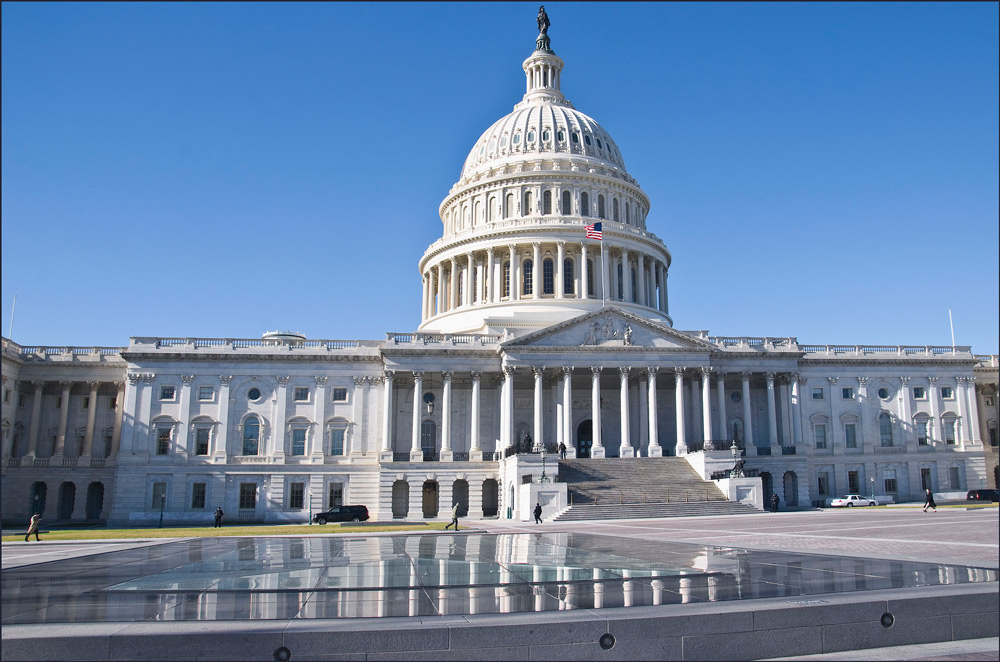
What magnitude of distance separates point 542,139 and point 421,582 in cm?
9020

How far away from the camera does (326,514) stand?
62.8 metres

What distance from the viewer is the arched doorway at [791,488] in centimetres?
7612

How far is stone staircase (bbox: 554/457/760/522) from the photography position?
55.8m

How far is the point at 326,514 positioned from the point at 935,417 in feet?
198

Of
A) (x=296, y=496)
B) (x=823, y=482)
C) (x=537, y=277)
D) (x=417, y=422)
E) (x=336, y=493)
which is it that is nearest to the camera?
(x=417, y=422)

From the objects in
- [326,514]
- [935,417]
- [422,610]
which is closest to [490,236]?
[326,514]

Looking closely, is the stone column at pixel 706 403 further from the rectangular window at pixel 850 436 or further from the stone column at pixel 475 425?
the stone column at pixel 475 425

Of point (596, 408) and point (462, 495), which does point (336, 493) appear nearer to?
point (462, 495)

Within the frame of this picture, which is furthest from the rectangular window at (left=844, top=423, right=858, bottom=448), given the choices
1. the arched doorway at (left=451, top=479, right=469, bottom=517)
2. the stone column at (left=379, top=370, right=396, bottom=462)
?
the stone column at (left=379, top=370, right=396, bottom=462)

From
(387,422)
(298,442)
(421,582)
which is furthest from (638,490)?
(421,582)

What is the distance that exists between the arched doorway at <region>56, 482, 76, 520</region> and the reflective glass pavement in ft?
203

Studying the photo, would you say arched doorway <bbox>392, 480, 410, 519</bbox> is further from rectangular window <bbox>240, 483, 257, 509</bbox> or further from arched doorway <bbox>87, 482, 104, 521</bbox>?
arched doorway <bbox>87, 482, 104, 521</bbox>

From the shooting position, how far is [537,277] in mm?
90938

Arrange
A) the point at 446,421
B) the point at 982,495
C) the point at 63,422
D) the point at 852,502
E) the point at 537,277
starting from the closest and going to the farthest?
the point at 852,502, the point at 446,421, the point at 982,495, the point at 63,422, the point at 537,277
